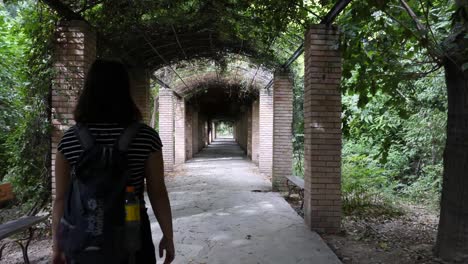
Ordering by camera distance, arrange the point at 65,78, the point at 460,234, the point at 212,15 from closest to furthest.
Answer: the point at 460,234
the point at 65,78
the point at 212,15

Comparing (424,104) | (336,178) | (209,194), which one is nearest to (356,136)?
(424,104)

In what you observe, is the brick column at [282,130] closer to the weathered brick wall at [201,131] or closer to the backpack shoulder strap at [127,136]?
the backpack shoulder strap at [127,136]

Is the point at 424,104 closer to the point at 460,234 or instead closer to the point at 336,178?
the point at 336,178

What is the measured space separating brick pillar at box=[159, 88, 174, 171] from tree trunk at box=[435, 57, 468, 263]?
9247 mm

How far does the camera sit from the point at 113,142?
66.6 inches

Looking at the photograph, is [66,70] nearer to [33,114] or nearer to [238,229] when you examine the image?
[33,114]

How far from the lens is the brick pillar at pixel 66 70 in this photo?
4949 millimetres

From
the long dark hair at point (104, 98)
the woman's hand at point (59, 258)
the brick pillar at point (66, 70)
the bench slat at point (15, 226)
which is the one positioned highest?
the brick pillar at point (66, 70)

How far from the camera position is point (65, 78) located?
493 centimetres

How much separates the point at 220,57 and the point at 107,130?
7295 mm

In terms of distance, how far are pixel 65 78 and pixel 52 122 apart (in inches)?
25.3

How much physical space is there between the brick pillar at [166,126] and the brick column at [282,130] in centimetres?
464

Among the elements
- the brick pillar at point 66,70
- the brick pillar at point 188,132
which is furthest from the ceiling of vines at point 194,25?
the brick pillar at point 188,132

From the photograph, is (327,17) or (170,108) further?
(170,108)
